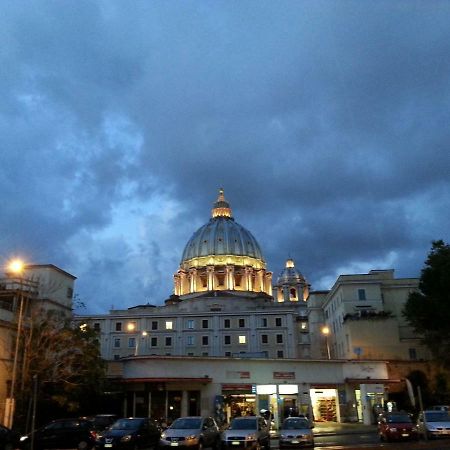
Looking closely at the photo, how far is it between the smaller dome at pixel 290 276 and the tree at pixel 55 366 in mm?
90319

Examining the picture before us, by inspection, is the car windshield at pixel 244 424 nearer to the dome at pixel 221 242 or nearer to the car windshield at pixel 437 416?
the car windshield at pixel 437 416

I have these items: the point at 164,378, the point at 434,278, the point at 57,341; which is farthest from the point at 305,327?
the point at 57,341

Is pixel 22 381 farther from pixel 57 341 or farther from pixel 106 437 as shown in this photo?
pixel 106 437

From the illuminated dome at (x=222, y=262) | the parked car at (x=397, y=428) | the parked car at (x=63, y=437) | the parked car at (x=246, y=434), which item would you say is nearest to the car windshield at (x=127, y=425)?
the parked car at (x=63, y=437)

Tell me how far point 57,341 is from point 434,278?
3475 cm

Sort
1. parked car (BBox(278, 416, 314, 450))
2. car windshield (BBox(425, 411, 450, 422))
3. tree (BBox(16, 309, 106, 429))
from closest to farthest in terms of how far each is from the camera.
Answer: parked car (BBox(278, 416, 314, 450)) → car windshield (BBox(425, 411, 450, 422)) → tree (BBox(16, 309, 106, 429))

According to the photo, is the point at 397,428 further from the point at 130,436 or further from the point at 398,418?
the point at 130,436

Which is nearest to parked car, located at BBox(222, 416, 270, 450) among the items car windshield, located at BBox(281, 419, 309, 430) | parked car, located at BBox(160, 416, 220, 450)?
parked car, located at BBox(160, 416, 220, 450)

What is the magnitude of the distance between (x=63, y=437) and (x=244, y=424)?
8.99m

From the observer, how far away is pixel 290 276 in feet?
420

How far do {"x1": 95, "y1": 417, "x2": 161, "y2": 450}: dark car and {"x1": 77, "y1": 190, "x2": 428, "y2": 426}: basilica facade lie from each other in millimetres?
17256

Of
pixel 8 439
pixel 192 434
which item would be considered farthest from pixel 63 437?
pixel 192 434

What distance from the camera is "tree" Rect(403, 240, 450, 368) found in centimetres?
4838

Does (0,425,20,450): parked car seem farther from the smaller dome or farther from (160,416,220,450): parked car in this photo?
the smaller dome
